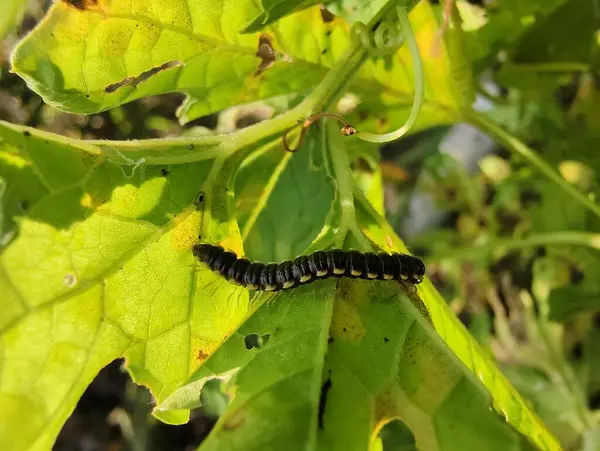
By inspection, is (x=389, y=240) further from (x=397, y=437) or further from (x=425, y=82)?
(x=397, y=437)

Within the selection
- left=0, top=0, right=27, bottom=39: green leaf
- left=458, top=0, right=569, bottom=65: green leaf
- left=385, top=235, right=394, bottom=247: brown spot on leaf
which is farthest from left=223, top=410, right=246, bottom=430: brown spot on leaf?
left=458, top=0, right=569, bottom=65: green leaf

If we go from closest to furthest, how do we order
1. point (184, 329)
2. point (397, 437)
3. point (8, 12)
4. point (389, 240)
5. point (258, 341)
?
point (8, 12) < point (184, 329) < point (389, 240) < point (258, 341) < point (397, 437)

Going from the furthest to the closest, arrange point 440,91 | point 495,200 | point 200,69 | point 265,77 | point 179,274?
point 495,200 < point 440,91 < point 265,77 < point 200,69 < point 179,274

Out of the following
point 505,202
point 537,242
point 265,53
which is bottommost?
point 505,202

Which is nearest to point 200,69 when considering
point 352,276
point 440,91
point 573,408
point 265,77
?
point 265,77

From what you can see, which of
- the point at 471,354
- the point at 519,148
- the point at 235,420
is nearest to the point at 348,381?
the point at 235,420

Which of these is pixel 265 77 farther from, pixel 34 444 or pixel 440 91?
pixel 34 444
